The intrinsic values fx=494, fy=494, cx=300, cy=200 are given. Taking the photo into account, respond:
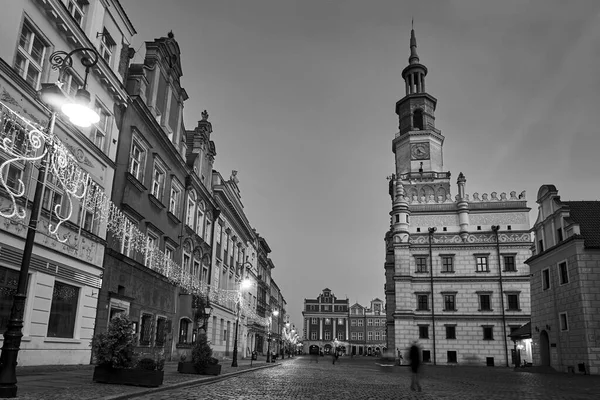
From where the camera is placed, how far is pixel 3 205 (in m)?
14.2

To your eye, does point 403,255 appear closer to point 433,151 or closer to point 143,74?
point 433,151

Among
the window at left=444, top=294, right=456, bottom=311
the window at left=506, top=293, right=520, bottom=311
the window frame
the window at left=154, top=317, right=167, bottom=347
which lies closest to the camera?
the window frame

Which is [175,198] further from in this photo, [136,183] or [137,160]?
[136,183]

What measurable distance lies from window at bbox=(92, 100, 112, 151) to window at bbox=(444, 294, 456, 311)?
41251 millimetres

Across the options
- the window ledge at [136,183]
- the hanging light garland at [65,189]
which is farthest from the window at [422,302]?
the window ledge at [136,183]

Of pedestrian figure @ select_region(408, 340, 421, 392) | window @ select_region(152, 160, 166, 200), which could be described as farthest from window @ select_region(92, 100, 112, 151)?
pedestrian figure @ select_region(408, 340, 421, 392)

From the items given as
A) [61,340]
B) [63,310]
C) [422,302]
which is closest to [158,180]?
[63,310]

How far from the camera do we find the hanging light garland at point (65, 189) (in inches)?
450

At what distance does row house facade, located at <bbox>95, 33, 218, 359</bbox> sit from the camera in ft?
74.1

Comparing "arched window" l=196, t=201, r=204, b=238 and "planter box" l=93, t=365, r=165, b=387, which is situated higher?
"arched window" l=196, t=201, r=204, b=238

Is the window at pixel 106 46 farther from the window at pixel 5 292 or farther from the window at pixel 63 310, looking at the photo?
the window at pixel 5 292

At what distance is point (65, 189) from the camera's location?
12094mm

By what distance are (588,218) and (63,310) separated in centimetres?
3073

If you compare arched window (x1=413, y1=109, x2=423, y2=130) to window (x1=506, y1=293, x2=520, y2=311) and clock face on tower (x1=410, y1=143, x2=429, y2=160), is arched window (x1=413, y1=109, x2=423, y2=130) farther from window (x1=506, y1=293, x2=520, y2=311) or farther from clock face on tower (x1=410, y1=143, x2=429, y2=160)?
window (x1=506, y1=293, x2=520, y2=311)
